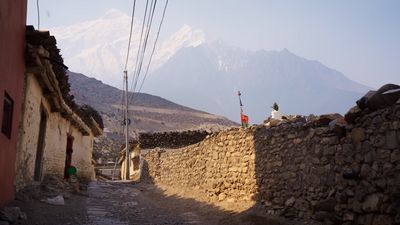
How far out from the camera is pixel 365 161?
18.7 ft

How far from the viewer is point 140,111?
57.5 m

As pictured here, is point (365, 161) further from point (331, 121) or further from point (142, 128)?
point (142, 128)

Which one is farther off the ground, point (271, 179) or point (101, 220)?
point (271, 179)

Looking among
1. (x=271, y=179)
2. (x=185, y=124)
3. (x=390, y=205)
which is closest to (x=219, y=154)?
(x=271, y=179)

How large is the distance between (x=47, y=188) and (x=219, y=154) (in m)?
4.54

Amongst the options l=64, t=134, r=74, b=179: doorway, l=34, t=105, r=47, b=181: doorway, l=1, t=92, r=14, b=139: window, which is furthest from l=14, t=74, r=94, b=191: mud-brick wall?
l=1, t=92, r=14, b=139: window

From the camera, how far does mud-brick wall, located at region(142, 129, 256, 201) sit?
9.77 m

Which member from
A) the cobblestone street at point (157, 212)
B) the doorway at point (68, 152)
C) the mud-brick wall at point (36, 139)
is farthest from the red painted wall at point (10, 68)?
the doorway at point (68, 152)

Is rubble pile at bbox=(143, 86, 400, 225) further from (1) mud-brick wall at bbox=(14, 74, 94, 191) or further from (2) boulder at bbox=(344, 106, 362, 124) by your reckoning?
(1) mud-brick wall at bbox=(14, 74, 94, 191)

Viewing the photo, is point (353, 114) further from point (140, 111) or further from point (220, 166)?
point (140, 111)

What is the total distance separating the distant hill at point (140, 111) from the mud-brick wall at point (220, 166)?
30842 millimetres

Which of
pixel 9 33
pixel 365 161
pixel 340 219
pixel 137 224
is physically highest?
pixel 9 33

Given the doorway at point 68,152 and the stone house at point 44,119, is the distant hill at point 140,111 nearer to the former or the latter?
the doorway at point 68,152

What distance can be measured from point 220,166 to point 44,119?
4946mm
